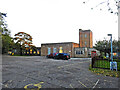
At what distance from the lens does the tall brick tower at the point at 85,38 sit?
38.0 metres

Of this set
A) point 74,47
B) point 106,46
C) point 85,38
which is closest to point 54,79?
point 106,46

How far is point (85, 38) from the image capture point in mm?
38344

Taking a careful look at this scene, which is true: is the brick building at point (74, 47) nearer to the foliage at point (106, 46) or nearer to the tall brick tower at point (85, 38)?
the tall brick tower at point (85, 38)

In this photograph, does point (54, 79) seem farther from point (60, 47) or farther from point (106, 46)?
point (60, 47)

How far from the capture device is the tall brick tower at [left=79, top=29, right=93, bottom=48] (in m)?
38.0

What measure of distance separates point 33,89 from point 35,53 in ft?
136

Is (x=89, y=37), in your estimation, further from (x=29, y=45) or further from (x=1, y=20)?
(x=1, y=20)

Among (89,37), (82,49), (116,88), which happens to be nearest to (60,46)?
(82,49)

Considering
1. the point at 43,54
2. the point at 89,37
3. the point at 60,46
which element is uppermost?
the point at 89,37

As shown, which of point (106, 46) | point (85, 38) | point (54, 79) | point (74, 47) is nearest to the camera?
point (54, 79)

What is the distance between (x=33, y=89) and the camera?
3967mm

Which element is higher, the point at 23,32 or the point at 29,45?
the point at 23,32

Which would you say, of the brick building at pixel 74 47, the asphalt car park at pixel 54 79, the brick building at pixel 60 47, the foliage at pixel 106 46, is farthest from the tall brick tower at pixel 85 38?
the asphalt car park at pixel 54 79

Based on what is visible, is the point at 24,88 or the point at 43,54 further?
the point at 43,54
